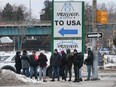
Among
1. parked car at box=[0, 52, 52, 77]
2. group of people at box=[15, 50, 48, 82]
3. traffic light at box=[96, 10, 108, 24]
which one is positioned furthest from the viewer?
parked car at box=[0, 52, 52, 77]

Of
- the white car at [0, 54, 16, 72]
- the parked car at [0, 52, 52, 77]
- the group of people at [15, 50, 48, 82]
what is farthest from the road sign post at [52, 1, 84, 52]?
the white car at [0, 54, 16, 72]

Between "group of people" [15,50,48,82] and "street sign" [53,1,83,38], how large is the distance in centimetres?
189

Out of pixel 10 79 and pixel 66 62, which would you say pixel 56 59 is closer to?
pixel 66 62

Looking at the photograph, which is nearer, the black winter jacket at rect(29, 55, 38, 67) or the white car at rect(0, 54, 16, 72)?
the black winter jacket at rect(29, 55, 38, 67)

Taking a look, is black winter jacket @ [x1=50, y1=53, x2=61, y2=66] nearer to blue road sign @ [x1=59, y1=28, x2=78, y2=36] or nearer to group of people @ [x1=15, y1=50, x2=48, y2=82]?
group of people @ [x1=15, y1=50, x2=48, y2=82]

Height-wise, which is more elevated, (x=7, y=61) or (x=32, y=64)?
(x=32, y=64)

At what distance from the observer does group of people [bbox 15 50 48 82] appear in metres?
25.5

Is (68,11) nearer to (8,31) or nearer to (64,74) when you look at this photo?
(64,74)

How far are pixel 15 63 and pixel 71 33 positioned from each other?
12.6 feet

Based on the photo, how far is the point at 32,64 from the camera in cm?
2614

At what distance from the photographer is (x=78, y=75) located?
81.3 ft

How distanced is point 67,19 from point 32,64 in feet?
→ 10.4

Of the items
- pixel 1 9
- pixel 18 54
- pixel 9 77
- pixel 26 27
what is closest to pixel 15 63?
pixel 18 54

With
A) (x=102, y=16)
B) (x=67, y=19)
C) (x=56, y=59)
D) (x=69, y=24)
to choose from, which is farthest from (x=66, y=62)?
(x=102, y=16)
